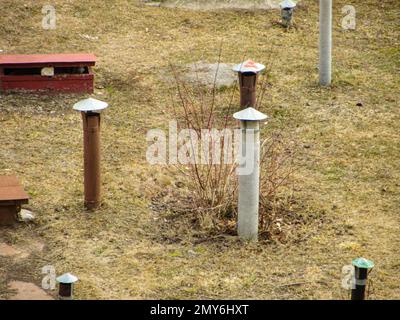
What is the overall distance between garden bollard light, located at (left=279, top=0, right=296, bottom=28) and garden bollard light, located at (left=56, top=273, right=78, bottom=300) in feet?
21.1

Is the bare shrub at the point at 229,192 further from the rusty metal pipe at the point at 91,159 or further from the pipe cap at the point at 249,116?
the rusty metal pipe at the point at 91,159

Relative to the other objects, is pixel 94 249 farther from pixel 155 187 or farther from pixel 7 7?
pixel 7 7

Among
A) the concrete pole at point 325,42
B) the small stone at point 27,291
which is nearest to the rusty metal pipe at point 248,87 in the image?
the small stone at point 27,291

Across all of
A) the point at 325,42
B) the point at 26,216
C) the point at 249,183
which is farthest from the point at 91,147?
the point at 325,42

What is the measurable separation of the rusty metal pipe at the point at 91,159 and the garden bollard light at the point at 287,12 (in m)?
4.80

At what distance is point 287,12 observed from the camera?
1173 centimetres

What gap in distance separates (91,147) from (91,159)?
9cm

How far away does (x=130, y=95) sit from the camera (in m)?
9.95

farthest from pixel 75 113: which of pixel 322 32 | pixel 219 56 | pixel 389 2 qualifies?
pixel 389 2

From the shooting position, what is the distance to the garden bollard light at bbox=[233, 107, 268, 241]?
6.79 m

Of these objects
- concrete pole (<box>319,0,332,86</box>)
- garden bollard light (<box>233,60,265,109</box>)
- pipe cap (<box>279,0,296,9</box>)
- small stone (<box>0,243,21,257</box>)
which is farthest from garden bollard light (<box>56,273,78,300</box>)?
pipe cap (<box>279,0,296,9</box>)

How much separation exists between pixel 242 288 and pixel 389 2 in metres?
7.11

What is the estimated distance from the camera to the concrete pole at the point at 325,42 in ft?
32.7

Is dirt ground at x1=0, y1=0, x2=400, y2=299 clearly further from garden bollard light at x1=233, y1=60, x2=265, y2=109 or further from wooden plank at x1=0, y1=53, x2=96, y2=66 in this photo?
garden bollard light at x1=233, y1=60, x2=265, y2=109
